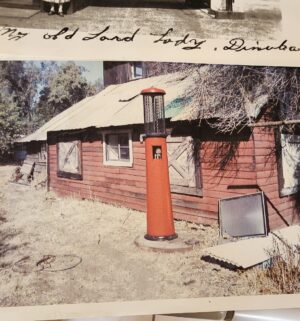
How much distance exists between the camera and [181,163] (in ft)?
3.52

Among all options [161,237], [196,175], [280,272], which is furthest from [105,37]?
[280,272]

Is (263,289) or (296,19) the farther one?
(296,19)

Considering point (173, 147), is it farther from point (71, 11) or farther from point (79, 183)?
point (71, 11)

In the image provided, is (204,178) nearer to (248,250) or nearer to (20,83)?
(248,250)

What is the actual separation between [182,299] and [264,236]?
0.98ft

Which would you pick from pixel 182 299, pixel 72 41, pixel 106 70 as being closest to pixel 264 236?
pixel 182 299

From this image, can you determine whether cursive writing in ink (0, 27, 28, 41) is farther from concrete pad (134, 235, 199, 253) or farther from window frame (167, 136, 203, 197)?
concrete pad (134, 235, 199, 253)

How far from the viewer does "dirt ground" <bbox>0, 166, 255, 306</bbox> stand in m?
0.98

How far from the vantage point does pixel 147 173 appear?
3.52 feet

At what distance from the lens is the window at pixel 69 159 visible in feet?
3.48

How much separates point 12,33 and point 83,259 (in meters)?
0.64

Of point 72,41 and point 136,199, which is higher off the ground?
point 72,41

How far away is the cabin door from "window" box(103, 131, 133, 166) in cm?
12

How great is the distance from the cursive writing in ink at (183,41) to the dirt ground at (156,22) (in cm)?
1
